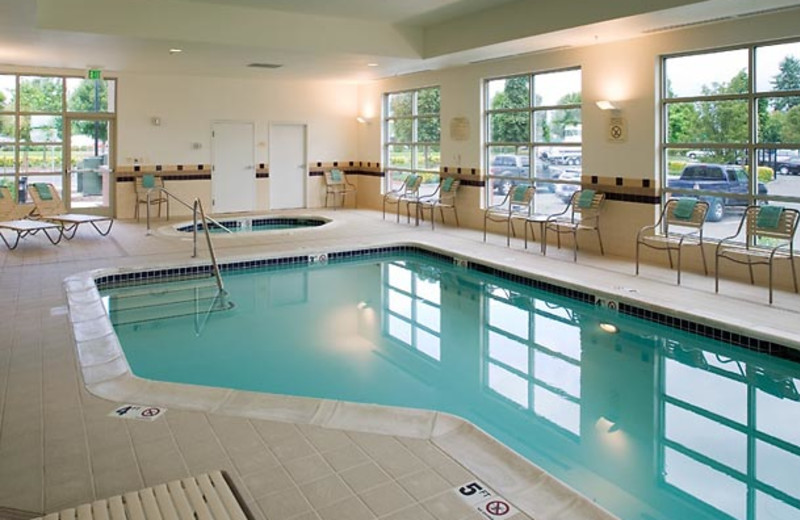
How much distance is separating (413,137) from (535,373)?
7674mm

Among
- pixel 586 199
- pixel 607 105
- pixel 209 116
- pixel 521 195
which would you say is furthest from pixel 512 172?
pixel 209 116

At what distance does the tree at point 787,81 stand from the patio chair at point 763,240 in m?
0.94

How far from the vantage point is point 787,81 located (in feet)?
19.6

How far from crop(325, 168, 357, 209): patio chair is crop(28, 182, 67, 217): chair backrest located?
4.89 meters

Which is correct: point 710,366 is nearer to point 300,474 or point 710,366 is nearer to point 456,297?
point 456,297

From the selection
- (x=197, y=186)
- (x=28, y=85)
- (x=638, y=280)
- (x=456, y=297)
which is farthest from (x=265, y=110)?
(x=638, y=280)

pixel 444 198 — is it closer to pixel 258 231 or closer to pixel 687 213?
pixel 258 231

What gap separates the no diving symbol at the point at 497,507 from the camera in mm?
2371

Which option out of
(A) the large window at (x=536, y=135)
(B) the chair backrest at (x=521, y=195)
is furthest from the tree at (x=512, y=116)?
(B) the chair backrest at (x=521, y=195)

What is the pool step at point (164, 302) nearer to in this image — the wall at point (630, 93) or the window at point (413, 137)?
the wall at point (630, 93)

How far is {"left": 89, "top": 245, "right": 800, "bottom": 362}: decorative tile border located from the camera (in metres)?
4.70

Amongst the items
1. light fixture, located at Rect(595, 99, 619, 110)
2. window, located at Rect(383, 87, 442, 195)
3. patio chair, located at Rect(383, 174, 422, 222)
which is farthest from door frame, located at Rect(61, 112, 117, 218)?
light fixture, located at Rect(595, 99, 619, 110)

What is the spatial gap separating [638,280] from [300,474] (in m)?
4.64

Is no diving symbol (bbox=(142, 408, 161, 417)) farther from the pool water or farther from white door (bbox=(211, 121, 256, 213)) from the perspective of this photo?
white door (bbox=(211, 121, 256, 213))
